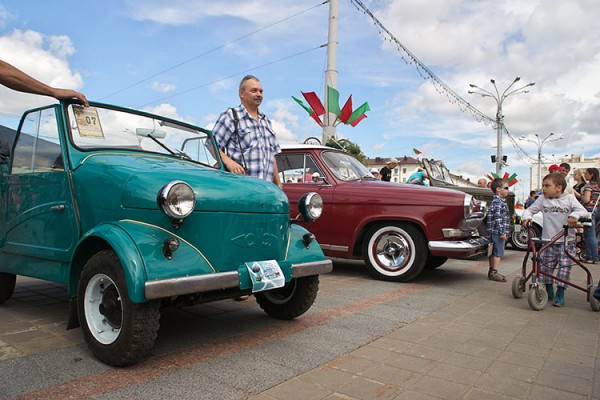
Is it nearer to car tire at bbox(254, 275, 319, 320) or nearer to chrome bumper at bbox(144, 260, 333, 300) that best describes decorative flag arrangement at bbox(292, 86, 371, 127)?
car tire at bbox(254, 275, 319, 320)

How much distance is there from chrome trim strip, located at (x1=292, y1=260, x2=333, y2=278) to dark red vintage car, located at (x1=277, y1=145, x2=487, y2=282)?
101 inches

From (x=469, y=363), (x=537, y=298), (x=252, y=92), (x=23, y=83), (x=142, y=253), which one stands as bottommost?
(x=469, y=363)

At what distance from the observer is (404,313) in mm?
4262

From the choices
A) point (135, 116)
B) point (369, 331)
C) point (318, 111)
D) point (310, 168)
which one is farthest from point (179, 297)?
point (318, 111)

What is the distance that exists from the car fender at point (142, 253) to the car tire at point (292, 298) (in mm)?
1118

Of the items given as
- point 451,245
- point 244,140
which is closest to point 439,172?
point 451,245

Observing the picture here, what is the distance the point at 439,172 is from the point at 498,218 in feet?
14.8

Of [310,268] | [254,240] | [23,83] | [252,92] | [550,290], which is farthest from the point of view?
[550,290]

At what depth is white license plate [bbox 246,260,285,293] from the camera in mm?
2965

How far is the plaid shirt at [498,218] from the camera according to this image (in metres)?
6.27

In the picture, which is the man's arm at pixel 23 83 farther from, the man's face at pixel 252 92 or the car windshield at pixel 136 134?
the man's face at pixel 252 92

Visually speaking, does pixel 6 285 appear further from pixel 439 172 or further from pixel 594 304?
pixel 439 172

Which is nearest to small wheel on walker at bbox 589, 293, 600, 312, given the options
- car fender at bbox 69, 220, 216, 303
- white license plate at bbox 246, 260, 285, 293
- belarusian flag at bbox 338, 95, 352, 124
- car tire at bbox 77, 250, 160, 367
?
white license plate at bbox 246, 260, 285, 293

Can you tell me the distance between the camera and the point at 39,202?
3604mm
